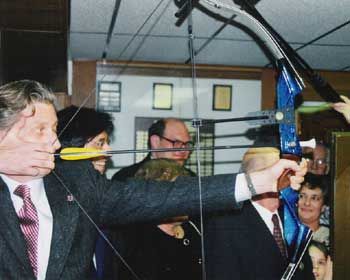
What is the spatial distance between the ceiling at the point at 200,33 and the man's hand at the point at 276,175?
2.50 ft

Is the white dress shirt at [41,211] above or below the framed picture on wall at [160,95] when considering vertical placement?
below

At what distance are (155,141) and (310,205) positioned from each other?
1.92ft

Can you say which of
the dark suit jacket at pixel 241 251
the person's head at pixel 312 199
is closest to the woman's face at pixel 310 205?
the person's head at pixel 312 199

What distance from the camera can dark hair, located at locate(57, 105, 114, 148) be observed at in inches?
53.4

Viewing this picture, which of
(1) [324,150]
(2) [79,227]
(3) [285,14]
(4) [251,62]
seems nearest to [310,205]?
(1) [324,150]

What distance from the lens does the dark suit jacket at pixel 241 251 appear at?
4.08 ft

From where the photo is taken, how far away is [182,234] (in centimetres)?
143

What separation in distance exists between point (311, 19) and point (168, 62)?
937 mm

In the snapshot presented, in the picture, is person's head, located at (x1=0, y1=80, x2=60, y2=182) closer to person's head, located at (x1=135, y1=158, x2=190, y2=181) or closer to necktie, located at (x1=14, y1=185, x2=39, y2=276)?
necktie, located at (x1=14, y1=185, x2=39, y2=276)

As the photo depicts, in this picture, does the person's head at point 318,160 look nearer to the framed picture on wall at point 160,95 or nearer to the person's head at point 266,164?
the person's head at point 266,164

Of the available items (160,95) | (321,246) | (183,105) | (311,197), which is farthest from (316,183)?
(160,95)

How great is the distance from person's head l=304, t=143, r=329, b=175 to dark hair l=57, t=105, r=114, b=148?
0.93 m

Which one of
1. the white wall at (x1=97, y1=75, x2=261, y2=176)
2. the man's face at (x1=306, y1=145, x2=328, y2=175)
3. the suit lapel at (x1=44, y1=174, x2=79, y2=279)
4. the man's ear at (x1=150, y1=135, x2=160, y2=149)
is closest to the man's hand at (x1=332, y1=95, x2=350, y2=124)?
the man's face at (x1=306, y1=145, x2=328, y2=175)

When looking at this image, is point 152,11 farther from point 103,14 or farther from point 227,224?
point 227,224
